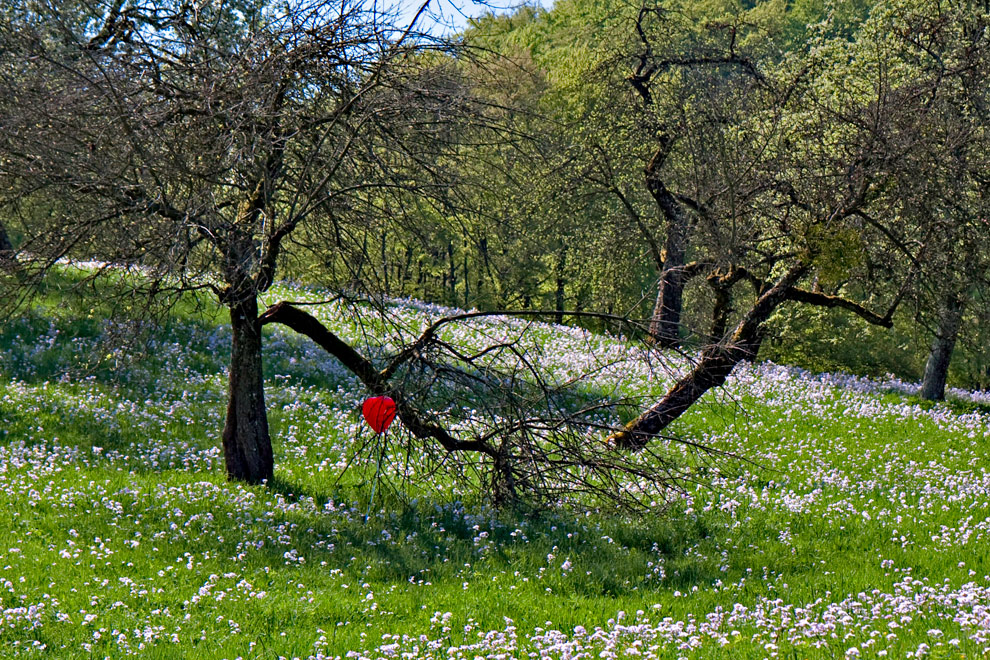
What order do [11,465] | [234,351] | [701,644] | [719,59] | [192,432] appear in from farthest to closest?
1. [719,59]
2. [192,432]
3. [11,465]
4. [234,351]
5. [701,644]

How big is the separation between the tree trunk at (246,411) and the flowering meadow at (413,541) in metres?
0.37

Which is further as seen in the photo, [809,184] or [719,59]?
[719,59]

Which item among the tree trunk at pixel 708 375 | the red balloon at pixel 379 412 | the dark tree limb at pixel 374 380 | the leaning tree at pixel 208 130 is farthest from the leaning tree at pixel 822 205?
the leaning tree at pixel 208 130

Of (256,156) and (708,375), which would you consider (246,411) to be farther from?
Result: (708,375)

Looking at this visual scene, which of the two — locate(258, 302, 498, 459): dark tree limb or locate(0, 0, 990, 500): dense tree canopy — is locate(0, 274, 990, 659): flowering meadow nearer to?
locate(258, 302, 498, 459): dark tree limb

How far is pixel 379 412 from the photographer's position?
9.59 meters

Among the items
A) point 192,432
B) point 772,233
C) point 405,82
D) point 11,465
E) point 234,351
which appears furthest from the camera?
point 772,233

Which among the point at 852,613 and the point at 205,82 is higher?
the point at 205,82

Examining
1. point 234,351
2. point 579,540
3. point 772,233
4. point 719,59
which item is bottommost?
point 579,540

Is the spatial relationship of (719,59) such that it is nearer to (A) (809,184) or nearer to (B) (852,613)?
(A) (809,184)

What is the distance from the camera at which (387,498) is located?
37.8 ft

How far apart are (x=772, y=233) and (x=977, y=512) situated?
6226 millimetres

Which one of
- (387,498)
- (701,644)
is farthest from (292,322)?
(701,644)

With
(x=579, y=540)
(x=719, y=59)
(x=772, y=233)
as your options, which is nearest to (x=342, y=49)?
(x=579, y=540)
